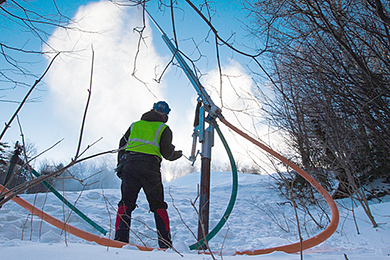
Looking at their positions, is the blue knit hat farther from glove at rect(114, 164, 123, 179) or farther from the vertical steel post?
glove at rect(114, 164, 123, 179)

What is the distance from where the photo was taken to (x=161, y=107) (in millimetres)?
3066

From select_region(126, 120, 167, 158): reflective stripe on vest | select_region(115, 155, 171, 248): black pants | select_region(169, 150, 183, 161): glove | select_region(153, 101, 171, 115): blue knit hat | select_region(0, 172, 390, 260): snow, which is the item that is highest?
select_region(153, 101, 171, 115): blue knit hat

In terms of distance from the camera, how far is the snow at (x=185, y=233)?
3.90ft

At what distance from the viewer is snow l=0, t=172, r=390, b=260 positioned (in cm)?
119

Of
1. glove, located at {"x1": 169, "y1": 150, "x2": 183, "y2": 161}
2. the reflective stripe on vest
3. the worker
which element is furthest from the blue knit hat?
glove, located at {"x1": 169, "y1": 150, "x2": 183, "y2": 161}

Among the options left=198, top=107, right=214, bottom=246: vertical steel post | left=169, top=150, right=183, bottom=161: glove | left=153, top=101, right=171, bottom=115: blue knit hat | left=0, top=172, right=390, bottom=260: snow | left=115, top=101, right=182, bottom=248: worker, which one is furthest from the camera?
left=153, top=101, right=171, bottom=115: blue knit hat

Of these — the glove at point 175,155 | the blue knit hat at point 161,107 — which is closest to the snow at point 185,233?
the glove at point 175,155

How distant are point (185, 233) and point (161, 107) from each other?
1.71 metres

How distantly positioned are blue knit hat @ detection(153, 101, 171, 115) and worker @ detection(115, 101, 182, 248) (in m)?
0.14

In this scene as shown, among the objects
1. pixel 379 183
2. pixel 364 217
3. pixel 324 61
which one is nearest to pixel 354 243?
pixel 364 217

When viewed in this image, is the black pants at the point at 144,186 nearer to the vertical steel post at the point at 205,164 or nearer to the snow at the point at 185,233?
the snow at the point at 185,233

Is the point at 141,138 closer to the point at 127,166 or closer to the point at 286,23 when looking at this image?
the point at 127,166

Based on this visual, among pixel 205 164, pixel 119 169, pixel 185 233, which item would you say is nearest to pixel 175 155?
pixel 205 164

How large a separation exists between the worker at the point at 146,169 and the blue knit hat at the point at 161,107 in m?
0.14
